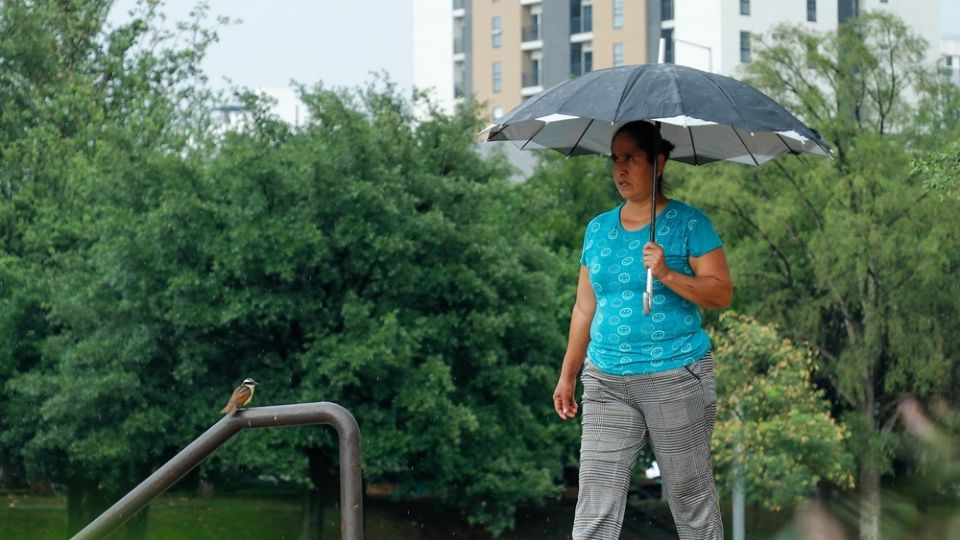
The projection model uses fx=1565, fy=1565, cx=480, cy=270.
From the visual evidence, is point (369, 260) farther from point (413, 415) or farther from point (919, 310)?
point (919, 310)

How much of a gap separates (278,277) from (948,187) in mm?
18460

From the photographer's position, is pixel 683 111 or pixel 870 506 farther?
pixel 870 506

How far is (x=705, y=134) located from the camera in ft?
18.9

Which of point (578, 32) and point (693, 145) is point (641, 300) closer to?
point (693, 145)

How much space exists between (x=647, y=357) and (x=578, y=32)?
7868 cm

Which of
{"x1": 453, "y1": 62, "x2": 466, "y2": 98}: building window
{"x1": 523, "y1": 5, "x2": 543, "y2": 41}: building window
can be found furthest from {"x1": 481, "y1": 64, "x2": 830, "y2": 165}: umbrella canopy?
{"x1": 453, "y1": 62, "x2": 466, "y2": 98}: building window

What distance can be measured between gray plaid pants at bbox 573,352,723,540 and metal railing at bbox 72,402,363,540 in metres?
1.49

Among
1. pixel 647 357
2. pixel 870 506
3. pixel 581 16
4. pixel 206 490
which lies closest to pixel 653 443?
pixel 647 357

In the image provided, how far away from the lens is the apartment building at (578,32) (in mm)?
75938

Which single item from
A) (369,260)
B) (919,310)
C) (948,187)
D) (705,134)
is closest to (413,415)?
(369,260)

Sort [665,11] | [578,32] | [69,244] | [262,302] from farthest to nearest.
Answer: [578,32]
[665,11]
[69,244]
[262,302]

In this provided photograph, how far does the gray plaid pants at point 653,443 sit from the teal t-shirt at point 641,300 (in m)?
0.05

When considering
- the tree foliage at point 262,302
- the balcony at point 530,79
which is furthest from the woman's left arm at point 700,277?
the balcony at point 530,79

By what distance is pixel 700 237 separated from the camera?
489cm
